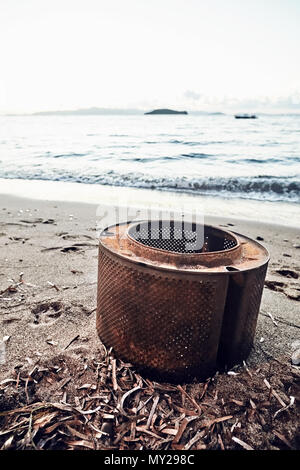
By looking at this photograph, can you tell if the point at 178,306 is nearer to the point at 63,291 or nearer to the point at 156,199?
the point at 63,291

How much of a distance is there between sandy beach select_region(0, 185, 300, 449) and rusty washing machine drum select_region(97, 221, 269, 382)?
15 cm

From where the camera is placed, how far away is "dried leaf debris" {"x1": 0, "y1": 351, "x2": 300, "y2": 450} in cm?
149

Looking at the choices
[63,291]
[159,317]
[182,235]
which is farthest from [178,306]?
[63,291]

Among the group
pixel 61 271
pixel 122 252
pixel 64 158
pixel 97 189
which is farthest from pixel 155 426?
pixel 64 158

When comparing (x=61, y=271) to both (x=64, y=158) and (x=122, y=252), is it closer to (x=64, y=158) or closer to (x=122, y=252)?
(x=122, y=252)

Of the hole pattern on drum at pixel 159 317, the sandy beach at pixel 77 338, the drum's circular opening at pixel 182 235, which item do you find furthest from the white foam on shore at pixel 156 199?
the hole pattern on drum at pixel 159 317

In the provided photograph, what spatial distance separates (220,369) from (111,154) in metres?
13.3

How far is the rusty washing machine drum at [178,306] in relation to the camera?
5.29 ft

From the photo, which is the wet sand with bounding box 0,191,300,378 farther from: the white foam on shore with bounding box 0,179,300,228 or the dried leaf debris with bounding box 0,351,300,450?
the white foam on shore with bounding box 0,179,300,228

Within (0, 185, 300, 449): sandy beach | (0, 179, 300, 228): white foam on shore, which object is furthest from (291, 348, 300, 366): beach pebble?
(0, 179, 300, 228): white foam on shore

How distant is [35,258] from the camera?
3396mm

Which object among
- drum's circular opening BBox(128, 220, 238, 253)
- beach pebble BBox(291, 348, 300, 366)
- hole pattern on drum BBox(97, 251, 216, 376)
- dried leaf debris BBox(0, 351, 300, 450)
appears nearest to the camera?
dried leaf debris BBox(0, 351, 300, 450)

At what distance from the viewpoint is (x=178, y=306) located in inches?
64.0

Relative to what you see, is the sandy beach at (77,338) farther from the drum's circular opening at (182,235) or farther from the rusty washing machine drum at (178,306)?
the drum's circular opening at (182,235)
